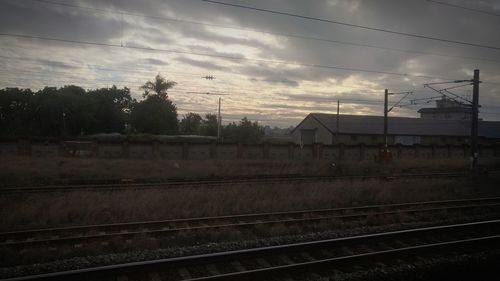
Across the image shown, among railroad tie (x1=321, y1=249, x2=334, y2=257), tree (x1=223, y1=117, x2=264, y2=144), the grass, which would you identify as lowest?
the grass

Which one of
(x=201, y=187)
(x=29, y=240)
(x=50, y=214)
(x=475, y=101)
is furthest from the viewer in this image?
(x=475, y=101)

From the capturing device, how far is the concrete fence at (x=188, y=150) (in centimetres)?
3206

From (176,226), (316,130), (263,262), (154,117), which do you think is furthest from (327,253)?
(154,117)

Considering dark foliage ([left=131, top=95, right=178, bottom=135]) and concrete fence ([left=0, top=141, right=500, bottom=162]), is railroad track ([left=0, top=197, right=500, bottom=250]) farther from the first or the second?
dark foliage ([left=131, top=95, right=178, bottom=135])

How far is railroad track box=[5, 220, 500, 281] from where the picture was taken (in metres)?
6.99

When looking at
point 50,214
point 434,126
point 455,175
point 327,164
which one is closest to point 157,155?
point 327,164

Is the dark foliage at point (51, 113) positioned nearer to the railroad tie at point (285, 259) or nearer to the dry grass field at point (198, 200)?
the dry grass field at point (198, 200)

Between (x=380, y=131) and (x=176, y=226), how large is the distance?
178 feet

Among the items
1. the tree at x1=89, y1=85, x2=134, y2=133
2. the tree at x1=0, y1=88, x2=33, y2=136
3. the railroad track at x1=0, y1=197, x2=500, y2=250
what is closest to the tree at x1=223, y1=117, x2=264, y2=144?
the tree at x1=89, y1=85, x2=134, y2=133

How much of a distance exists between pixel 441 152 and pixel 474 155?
2047cm

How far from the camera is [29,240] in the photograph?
954 centimetres

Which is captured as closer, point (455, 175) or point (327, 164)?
point (455, 175)

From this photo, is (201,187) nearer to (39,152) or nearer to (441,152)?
(39,152)

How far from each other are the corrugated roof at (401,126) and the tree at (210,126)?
17.0 m
